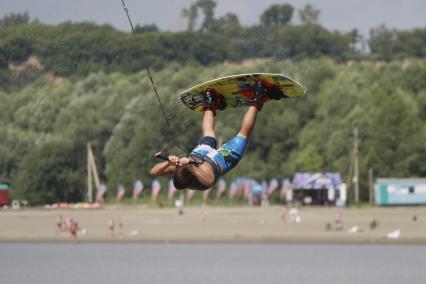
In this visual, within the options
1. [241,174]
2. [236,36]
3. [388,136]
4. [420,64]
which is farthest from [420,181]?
[236,36]

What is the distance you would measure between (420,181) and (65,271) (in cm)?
2700

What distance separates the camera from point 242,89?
706 inches

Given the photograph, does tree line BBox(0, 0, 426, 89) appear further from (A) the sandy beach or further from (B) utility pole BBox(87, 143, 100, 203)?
(B) utility pole BBox(87, 143, 100, 203)

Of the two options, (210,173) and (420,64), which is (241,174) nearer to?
(420,64)

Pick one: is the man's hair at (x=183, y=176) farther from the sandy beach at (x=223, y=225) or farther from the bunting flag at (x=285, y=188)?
the bunting flag at (x=285, y=188)

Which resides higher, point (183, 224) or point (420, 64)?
point (420, 64)

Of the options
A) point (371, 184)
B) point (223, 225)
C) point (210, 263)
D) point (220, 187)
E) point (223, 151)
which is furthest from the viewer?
point (220, 187)

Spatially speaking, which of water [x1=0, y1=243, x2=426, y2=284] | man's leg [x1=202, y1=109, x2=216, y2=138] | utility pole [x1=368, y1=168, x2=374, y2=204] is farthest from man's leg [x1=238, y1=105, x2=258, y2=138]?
utility pole [x1=368, y1=168, x2=374, y2=204]

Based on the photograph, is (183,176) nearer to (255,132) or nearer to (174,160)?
(174,160)

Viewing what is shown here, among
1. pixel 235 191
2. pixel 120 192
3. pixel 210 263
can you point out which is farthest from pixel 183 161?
pixel 235 191

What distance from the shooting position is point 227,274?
4578 cm

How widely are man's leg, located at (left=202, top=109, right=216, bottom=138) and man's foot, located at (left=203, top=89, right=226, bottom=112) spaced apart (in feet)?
0.31

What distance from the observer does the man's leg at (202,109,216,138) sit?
1708cm

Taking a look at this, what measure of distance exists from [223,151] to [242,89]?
5.31 feet
